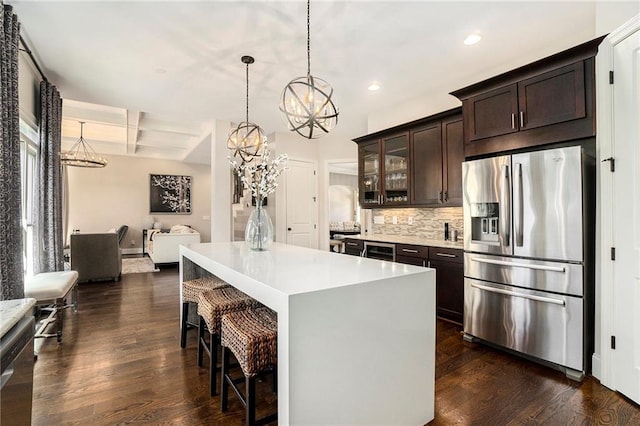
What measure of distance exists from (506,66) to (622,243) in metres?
2.26

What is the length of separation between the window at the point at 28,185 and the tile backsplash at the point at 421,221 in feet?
14.6

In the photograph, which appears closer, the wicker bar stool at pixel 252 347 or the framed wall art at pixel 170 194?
the wicker bar stool at pixel 252 347

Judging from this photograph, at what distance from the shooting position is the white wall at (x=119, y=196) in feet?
28.5

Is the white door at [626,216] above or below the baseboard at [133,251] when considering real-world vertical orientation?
above

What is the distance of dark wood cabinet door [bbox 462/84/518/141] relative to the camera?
279cm

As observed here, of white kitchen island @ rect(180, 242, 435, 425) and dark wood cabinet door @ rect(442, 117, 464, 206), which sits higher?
dark wood cabinet door @ rect(442, 117, 464, 206)

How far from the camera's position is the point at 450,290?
3.39 m

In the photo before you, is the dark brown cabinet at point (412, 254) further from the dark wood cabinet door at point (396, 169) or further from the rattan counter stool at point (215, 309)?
the rattan counter stool at point (215, 309)

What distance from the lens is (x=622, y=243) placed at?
6.87ft

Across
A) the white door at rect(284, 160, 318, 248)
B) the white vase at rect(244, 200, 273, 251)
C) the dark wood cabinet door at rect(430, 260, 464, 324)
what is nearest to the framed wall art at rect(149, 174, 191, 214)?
the white door at rect(284, 160, 318, 248)

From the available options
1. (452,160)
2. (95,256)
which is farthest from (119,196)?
(452,160)

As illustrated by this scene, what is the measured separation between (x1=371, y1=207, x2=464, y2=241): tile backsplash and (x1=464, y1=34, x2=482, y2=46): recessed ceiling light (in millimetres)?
1832

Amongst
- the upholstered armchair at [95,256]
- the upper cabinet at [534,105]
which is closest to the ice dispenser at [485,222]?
the upper cabinet at [534,105]

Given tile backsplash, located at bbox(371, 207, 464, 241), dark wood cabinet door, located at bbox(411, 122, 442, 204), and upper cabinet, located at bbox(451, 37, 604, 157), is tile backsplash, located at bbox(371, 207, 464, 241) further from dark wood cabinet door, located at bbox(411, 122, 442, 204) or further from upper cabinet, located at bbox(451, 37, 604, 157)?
upper cabinet, located at bbox(451, 37, 604, 157)
